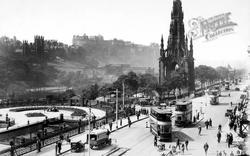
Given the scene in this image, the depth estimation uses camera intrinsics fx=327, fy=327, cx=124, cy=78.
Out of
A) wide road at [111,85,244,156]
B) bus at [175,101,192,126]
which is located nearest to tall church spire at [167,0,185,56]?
wide road at [111,85,244,156]

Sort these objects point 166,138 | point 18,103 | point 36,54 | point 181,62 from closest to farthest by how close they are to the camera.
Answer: point 166,138
point 18,103
point 181,62
point 36,54

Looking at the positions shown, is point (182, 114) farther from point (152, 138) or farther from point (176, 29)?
point (176, 29)

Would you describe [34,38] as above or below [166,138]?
above

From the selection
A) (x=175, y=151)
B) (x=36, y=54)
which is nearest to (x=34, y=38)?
(x=36, y=54)

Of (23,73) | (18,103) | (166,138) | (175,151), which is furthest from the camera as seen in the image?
(23,73)

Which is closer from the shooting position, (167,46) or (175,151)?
(175,151)

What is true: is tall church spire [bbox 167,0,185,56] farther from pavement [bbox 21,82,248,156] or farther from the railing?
the railing

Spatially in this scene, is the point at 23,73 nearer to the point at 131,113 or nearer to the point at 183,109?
→ the point at 131,113

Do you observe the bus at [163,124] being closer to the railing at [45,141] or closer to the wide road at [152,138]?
the wide road at [152,138]
